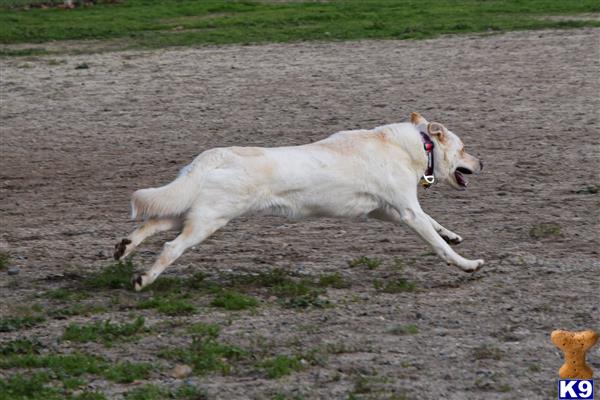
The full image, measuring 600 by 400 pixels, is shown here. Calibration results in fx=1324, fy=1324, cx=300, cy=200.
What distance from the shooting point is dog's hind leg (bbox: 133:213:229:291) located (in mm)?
7973

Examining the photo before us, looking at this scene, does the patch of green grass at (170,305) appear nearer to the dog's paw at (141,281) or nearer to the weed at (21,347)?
the dog's paw at (141,281)

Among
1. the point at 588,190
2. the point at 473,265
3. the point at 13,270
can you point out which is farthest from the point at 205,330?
the point at 588,190

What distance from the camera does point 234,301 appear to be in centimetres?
777

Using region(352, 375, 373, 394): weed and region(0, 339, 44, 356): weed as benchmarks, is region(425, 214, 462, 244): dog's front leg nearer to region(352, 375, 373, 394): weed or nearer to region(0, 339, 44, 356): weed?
region(352, 375, 373, 394): weed

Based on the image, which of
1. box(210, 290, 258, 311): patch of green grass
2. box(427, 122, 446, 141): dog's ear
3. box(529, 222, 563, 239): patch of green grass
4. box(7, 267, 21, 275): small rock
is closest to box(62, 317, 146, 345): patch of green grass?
box(210, 290, 258, 311): patch of green grass

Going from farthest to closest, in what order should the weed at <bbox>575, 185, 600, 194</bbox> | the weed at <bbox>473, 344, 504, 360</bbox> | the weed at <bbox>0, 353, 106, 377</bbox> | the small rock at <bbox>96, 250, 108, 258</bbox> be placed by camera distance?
the weed at <bbox>575, 185, 600, 194</bbox> < the small rock at <bbox>96, 250, 108, 258</bbox> < the weed at <bbox>473, 344, 504, 360</bbox> < the weed at <bbox>0, 353, 106, 377</bbox>

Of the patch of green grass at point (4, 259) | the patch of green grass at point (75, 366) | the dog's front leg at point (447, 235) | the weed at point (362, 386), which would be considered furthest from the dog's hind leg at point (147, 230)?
the weed at point (362, 386)

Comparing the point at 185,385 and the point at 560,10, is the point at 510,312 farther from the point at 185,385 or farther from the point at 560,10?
the point at 560,10

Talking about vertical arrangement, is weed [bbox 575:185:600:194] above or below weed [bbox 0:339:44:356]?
below

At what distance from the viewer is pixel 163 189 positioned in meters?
7.95

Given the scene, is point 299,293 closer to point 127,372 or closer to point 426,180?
point 426,180

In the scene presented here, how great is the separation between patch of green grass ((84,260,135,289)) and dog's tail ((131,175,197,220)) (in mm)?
517

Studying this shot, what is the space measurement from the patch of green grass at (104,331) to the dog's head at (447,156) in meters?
2.46

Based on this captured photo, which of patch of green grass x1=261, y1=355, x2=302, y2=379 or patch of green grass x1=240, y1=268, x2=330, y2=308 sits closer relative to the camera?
patch of green grass x1=261, y1=355, x2=302, y2=379
